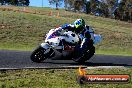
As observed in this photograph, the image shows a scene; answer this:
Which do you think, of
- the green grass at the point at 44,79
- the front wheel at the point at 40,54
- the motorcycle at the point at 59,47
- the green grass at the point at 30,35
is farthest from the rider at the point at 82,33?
the green grass at the point at 30,35

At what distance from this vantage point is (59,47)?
1434 cm

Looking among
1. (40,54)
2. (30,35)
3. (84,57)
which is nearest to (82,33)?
(84,57)

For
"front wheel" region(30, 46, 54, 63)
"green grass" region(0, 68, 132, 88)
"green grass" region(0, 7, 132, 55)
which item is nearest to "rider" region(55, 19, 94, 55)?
"front wheel" region(30, 46, 54, 63)

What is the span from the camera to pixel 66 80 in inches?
381

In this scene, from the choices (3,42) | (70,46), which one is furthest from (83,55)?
(3,42)

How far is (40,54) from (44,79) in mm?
4564

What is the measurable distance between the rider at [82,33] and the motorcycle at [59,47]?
0.12 m

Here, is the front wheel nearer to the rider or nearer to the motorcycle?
the motorcycle

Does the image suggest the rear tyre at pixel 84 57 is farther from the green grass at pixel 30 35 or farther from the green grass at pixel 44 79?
the green grass at pixel 30 35

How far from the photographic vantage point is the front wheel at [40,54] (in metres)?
14.0

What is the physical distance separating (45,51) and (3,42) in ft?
65.8

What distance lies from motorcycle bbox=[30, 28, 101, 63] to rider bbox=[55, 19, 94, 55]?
0.40ft

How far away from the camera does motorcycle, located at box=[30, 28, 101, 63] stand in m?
14.1

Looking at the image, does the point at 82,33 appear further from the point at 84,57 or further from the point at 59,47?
the point at 59,47
